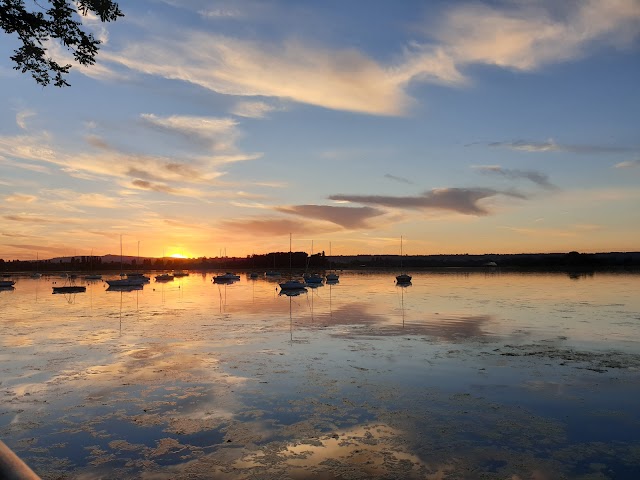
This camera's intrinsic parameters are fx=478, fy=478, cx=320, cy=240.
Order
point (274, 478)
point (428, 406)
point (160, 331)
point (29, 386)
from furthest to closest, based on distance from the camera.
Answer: point (160, 331) < point (29, 386) < point (428, 406) < point (274, 478)

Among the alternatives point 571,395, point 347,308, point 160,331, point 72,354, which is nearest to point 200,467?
point 571,395

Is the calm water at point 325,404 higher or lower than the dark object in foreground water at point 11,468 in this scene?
lower

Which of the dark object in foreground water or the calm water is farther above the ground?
the dark object in foreground water

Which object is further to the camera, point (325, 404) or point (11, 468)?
point (325, 404)

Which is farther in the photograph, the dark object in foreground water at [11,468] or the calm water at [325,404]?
the calm water at [325,404]

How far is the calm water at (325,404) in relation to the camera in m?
11.0

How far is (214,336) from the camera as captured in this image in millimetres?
31844

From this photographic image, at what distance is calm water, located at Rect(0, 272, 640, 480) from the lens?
11.0 meters

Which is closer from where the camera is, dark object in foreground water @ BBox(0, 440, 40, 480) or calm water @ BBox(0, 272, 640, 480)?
dark object in foreground water @ BBox(0, 440, 40, 480)

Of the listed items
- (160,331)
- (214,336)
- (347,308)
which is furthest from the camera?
(347,308)

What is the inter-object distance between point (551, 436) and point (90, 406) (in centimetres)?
1393

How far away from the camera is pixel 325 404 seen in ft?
51.2

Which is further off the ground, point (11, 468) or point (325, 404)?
point (11, 468)

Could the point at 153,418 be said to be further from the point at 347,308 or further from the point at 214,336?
the point at 347,308
